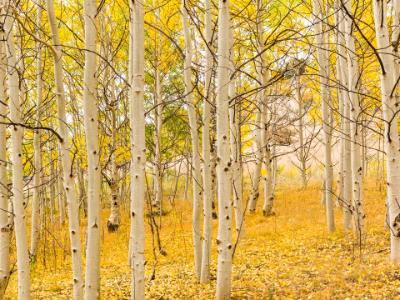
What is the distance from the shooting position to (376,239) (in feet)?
23.0

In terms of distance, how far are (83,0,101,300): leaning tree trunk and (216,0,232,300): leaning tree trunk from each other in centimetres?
132

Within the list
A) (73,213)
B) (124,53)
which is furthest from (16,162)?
(124,53)

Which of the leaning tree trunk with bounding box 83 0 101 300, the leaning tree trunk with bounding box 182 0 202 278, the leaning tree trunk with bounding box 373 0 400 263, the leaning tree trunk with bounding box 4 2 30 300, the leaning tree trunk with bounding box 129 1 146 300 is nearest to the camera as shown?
the leaning tree trunk with bounding box 129 1 146 300

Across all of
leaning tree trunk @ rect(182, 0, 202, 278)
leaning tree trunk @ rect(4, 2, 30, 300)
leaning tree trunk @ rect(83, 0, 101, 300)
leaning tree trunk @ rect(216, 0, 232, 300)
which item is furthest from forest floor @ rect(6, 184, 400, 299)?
leaning tree trunk @ rect(83, 0, 101, 300)

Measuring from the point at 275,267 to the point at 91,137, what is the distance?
12.3 ft

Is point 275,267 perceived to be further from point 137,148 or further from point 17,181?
point 17,181

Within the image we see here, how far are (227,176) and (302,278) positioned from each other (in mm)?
1999

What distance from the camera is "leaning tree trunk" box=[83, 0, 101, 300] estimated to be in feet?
12.4

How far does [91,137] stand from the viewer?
3.80 m

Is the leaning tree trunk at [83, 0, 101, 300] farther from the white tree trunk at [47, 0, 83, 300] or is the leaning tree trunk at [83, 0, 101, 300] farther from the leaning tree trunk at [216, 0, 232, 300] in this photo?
the leaning tree trunk at [216, 0, 232, 300]

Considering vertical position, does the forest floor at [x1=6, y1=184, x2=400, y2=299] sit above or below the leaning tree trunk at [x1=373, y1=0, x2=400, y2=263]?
below

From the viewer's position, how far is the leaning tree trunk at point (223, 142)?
4289 mm

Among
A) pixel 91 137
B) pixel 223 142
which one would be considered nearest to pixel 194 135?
pixel 223 142

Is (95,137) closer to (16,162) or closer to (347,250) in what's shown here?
(16,162)
